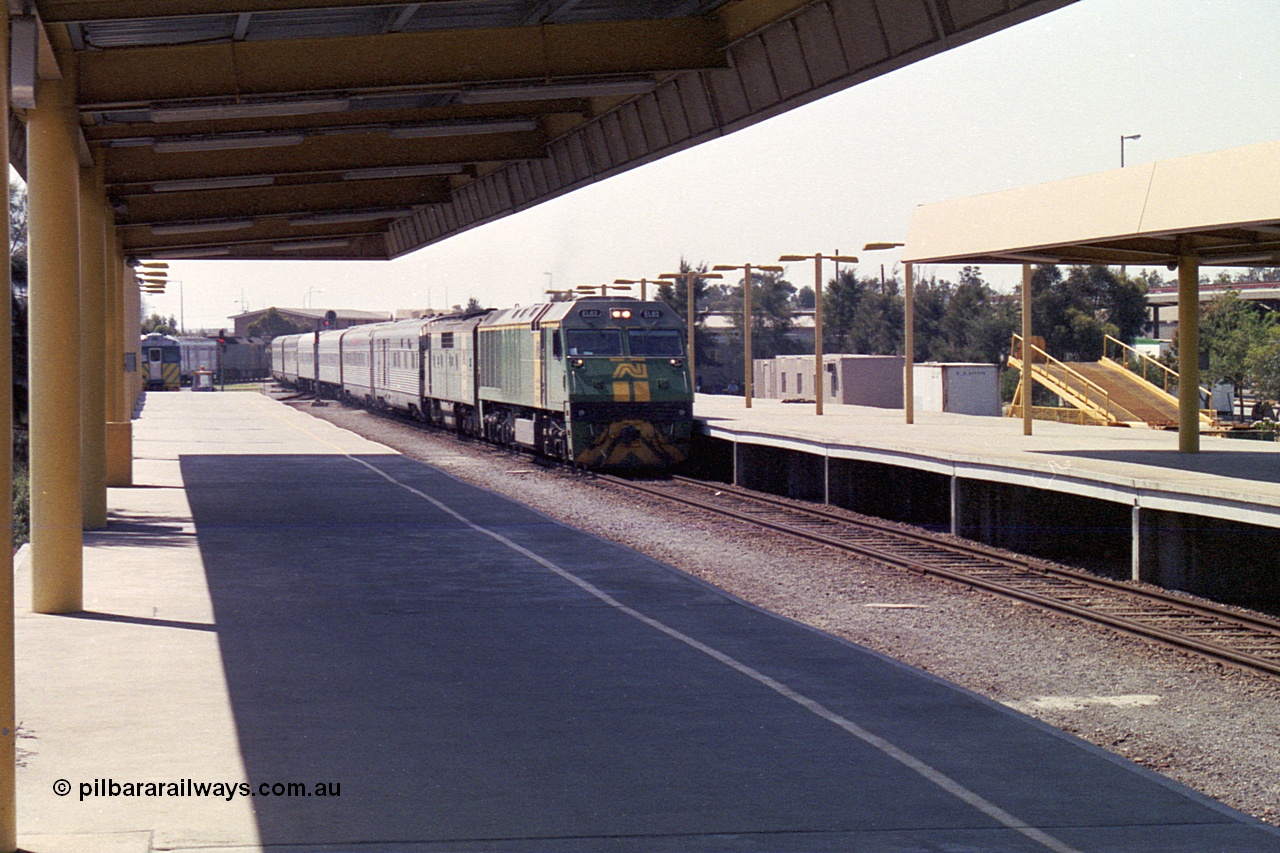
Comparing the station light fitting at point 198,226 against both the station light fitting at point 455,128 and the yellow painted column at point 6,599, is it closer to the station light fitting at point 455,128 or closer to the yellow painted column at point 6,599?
the station light fitting at point 455,128

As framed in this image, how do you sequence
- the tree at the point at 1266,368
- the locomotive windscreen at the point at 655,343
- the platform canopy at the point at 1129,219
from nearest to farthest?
the platform canopy at the point at 1129,219, the locomotive windscreen at the point at 655,343, the tree at the point at 1266,368

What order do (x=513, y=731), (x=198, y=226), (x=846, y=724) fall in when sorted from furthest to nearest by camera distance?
(x=198, y=226)
(x=846, y=724)
(x=513, y=731)

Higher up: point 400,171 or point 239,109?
point 400,171

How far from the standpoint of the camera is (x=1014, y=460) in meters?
18.4

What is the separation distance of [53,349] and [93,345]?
6111 mm

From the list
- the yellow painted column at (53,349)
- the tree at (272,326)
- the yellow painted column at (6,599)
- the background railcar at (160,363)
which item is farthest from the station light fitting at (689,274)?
the tree at (272,326)

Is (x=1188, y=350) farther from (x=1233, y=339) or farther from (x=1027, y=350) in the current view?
(x=1233, y=339)

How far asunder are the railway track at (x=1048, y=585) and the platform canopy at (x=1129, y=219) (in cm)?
435

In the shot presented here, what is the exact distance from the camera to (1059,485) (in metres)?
16.9

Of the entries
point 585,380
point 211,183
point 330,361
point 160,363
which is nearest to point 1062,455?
point 585,380

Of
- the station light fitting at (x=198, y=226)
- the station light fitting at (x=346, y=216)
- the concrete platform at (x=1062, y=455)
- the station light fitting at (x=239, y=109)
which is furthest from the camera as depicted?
the station light fitting at (x=346, y=216)

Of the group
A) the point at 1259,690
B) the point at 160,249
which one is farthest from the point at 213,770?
the point at 160,249

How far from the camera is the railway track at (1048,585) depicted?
12.3 m

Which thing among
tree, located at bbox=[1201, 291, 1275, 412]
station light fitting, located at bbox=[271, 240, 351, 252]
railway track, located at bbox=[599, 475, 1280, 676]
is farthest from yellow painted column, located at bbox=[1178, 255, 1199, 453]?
tree, located at bbox=[1201, 291, 1275, 412]
